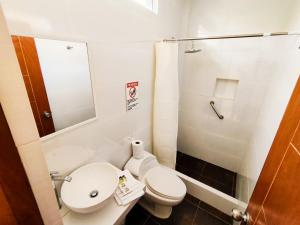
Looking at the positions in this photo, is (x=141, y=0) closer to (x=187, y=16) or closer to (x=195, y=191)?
(x=187, y=16)

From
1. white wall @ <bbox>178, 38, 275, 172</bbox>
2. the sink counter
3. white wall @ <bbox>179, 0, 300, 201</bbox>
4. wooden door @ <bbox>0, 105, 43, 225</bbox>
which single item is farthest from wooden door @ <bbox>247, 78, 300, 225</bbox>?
white wall @ <bbox>178, 38, 275, 172</bbox>

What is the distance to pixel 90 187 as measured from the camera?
1.07 m

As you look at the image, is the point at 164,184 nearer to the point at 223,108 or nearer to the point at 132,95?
the point at 132,95

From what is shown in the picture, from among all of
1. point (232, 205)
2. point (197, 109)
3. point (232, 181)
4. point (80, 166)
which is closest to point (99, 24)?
point (80, 166)

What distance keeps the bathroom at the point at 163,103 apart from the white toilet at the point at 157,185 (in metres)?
0.06

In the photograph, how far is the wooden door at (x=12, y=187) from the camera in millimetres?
320

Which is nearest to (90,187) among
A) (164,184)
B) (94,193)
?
(94,193)

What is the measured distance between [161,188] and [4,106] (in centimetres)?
145

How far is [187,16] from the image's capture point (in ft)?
6.76

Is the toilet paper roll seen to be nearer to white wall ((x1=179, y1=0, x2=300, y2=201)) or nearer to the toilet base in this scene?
the toilet base

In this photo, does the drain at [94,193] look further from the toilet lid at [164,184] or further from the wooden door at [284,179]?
the wooden door at [284,179]

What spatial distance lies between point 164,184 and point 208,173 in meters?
1.09

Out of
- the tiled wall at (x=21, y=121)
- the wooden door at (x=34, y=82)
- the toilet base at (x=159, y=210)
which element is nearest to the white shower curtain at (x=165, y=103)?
the toilet base at (x=159, y=210)

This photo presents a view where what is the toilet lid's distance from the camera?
143cm
